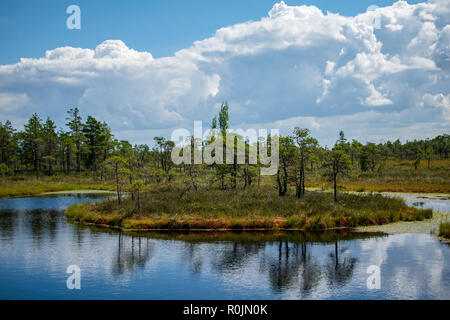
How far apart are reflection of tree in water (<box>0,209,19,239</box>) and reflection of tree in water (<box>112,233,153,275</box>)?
380 inches

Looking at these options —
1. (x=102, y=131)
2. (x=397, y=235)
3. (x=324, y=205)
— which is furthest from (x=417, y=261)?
(x=102, y=131)

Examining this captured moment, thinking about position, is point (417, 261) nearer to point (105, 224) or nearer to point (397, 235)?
point (397, 235)

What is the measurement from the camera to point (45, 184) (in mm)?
79688

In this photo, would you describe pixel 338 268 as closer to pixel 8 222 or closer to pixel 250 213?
pixel 250 213

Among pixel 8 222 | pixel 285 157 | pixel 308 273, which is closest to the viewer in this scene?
pixel 308 273

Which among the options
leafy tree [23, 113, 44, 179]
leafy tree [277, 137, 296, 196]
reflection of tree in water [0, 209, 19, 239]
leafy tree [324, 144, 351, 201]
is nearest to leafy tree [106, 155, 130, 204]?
reflection of tree in water [0, 209, 19, 239]

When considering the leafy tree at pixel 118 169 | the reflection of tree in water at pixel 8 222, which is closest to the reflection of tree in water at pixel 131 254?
the reflection of tree in water at pixel 8 222

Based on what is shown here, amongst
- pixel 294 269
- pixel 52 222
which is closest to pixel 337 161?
pixel 294 269

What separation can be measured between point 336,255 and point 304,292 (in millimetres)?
7114

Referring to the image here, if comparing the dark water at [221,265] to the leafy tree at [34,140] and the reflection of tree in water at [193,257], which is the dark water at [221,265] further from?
the leafy tree at [34,140]

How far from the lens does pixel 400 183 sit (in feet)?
218

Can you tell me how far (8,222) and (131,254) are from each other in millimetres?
19040

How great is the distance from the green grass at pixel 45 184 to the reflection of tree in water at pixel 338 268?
59744mm

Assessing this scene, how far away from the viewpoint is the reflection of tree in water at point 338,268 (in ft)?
60.3
